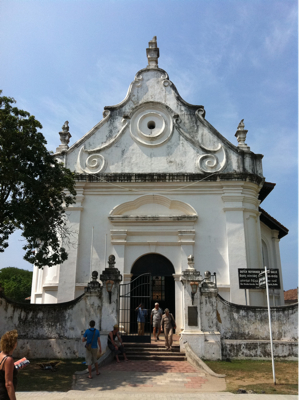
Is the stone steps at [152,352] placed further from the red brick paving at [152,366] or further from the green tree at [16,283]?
the green tree at [16,283]

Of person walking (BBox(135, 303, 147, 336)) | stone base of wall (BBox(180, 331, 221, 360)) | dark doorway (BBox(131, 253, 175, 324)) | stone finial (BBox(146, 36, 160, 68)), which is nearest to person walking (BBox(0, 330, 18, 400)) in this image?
stone base of wall (BBox(180, 331, 221, 360))

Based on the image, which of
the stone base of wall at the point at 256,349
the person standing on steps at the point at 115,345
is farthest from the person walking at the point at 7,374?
the stone base of wall at the point at 256,349

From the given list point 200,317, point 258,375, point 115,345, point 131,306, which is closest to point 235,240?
point 200,317

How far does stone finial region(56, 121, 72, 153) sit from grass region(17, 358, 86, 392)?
33.2 ft

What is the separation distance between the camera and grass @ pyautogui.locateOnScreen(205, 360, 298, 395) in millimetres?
8342

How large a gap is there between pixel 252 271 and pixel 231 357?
3.98 m

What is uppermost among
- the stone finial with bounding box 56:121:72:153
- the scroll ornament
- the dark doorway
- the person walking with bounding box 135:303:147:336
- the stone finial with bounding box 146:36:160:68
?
the stone finial with bounding box 146:36:160:68

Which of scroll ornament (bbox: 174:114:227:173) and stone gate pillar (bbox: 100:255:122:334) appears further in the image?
scroll ornament (bbox: 174:114:227:173)

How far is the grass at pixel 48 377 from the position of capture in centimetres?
842

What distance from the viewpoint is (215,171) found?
1683cm

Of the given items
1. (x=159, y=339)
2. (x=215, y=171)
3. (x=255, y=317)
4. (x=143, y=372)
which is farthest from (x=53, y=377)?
(x=215, y=171)

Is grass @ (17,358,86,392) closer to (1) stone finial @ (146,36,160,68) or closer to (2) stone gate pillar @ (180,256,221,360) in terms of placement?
(2) stone gate pillar @ (180,256,221,360)

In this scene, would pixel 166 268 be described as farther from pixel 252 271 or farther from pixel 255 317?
pixel 255 317

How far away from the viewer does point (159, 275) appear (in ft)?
51.9
